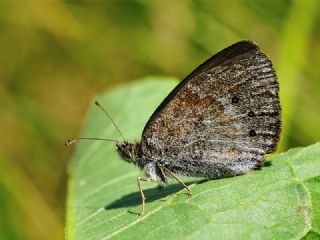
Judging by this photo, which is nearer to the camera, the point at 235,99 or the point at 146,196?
the point at 235,99

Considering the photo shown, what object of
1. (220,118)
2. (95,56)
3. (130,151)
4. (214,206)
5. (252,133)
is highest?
(95,56)

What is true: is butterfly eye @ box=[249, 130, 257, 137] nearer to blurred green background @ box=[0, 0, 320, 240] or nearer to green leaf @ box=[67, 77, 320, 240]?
green leaf @ box=[67, 77, 320, 240]

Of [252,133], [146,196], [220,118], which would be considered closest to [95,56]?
[146,196]

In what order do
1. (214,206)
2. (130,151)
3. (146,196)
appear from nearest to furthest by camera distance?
(214,206) < (146,196) < (130,151)

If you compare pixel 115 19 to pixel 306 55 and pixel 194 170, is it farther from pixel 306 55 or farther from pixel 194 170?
pixel 194 170

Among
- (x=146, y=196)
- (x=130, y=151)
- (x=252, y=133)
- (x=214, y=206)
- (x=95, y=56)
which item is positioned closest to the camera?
(x=214, y=206)

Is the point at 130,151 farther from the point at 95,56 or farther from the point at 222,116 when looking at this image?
the point at 95,56
